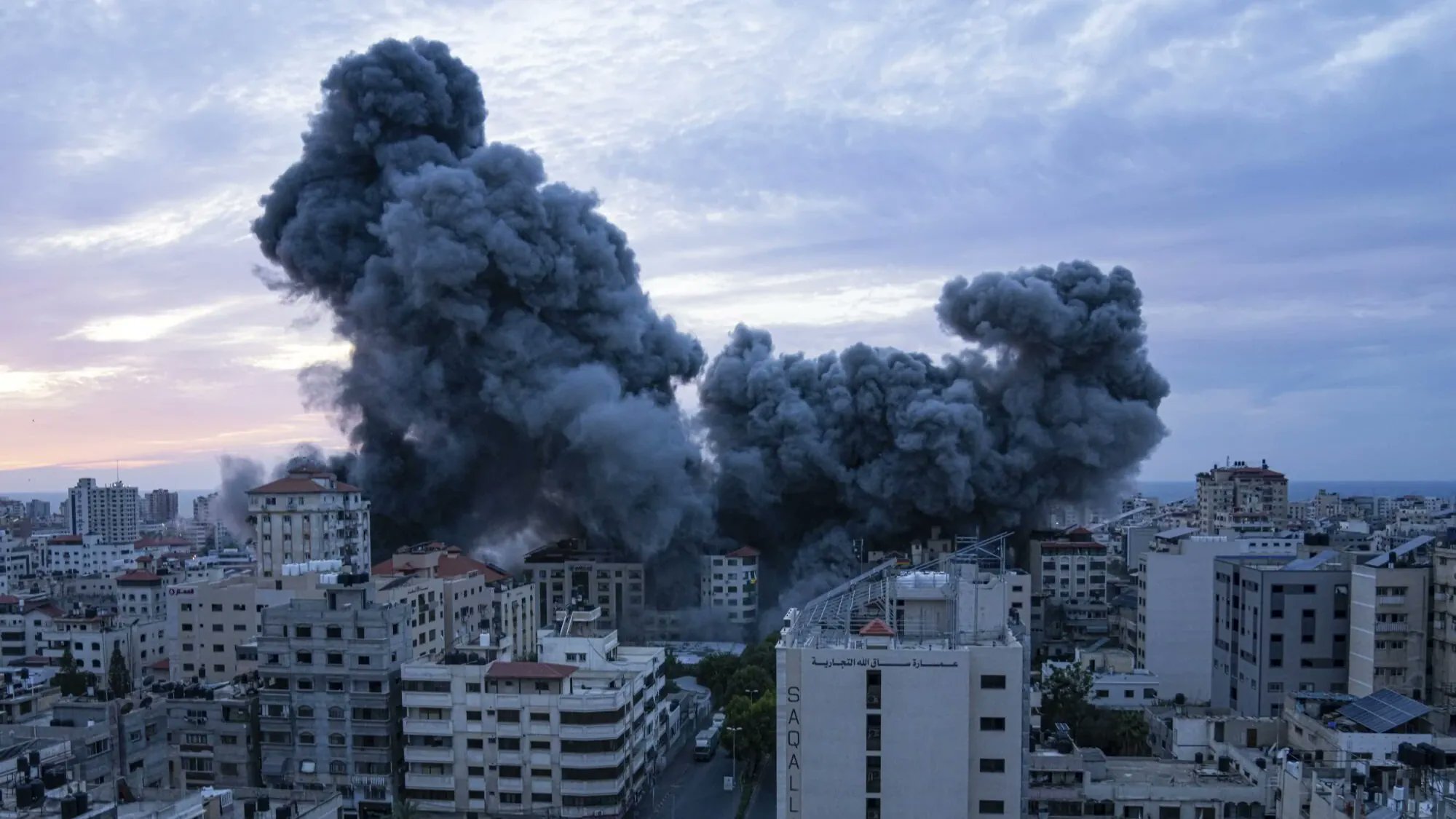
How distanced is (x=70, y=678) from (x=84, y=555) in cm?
4308

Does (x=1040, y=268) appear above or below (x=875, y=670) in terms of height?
above

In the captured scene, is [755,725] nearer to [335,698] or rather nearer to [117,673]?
[335,698]

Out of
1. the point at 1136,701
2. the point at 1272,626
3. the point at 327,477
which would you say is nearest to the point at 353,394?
the point at 327,477

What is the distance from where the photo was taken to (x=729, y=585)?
5325 centimetres

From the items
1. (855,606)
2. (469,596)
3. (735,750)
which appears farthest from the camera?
(469,596)

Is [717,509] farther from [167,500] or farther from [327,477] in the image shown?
[167,500]

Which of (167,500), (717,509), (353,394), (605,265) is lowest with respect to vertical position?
(167,500)

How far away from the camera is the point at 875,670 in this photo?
1730cm

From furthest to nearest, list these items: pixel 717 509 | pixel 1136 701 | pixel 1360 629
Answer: pixel 717 509, pixel 1136 701, pixel 1360 629

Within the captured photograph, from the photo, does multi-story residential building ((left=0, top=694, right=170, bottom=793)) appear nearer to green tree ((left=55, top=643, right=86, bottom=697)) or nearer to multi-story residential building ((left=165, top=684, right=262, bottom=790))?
multi-story residential building ((left=165, top=684, right=262, bottom=790))

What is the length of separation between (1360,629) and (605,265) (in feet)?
110

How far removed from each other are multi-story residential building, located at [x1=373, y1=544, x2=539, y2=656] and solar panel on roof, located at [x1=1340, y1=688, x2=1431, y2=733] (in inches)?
790

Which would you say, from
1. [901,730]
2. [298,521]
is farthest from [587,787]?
[298,521]

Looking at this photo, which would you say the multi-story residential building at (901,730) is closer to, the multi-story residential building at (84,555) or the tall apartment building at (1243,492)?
the multi-story residential building at (84,555)
